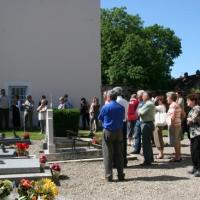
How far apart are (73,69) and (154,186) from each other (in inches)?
644

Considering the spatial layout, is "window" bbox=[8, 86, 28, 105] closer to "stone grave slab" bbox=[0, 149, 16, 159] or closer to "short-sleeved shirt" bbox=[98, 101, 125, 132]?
"stone grave slab" bbox=[0, 149, 16, 159]

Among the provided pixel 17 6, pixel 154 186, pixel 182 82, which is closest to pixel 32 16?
pixel 17 6

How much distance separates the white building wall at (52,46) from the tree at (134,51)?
1573cm

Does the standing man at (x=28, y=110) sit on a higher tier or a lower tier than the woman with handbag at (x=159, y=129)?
higher

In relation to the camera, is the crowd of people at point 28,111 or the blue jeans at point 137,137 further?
the crowd of people at point 28,111

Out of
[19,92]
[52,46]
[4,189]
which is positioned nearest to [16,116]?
[19,92]

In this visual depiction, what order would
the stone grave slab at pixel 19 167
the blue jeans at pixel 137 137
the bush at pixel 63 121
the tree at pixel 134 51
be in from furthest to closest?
the tree at pixel 134 51, the bush at pixel 63 121, the blue jeans at pixel 137 137, the stone grave slab at pixel 19 167

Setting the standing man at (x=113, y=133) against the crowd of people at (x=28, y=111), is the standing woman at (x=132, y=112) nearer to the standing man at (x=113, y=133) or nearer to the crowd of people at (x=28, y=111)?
the standing man at (x=113, y=133)

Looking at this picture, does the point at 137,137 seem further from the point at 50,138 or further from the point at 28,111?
the point at 28,111

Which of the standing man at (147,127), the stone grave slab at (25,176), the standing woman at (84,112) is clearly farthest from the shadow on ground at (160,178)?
the standing woman at (84,112)

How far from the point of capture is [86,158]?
501 inches

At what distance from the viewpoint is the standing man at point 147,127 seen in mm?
11984

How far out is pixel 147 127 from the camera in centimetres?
1205

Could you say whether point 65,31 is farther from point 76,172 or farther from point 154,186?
point 154,186
